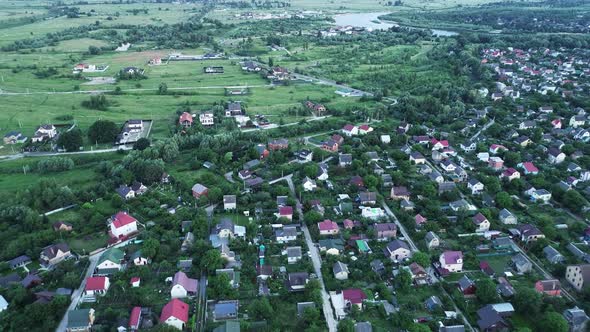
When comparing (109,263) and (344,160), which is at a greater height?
(344,160)

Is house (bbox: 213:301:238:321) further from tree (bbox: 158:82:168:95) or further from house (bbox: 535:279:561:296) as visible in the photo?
tree (bbox: 158:82:168:95)

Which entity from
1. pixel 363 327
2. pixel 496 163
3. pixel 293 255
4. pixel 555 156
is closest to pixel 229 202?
pixel 293 255

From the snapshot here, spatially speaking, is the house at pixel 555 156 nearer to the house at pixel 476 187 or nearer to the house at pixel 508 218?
the house at pixel 476 187

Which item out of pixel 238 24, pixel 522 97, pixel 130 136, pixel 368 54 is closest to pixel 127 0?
pixel 238 24

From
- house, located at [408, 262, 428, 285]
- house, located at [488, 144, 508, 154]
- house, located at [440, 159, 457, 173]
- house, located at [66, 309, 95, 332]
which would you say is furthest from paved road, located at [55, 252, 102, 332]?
house, located at [488, 144, 508, 154]

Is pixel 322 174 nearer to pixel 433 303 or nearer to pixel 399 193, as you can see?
pixel 399 193
